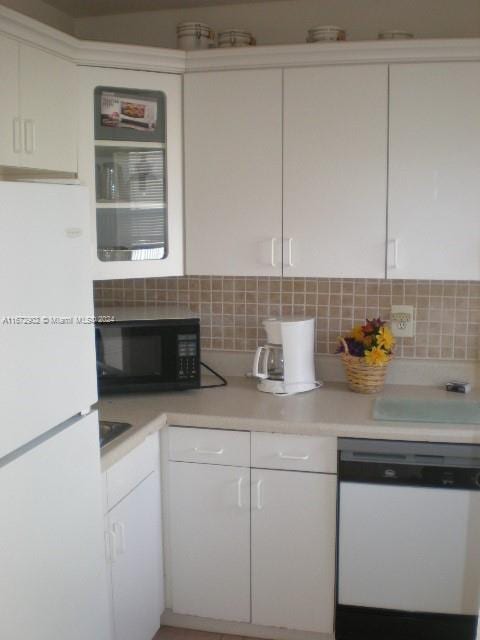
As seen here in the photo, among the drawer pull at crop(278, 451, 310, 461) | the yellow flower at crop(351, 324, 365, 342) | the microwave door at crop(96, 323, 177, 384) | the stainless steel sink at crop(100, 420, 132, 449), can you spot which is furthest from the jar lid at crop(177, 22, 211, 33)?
the drawer pull at crop(278, 451, 310, 461)

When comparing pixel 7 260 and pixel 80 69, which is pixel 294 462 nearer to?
pixel 7 260

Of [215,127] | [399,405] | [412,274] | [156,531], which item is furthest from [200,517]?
[215,127]

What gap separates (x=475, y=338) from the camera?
9.09 feet

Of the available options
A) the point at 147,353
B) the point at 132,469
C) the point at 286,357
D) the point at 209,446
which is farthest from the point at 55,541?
the point at 286,357

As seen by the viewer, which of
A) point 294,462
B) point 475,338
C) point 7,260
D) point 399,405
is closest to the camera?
point 7,260

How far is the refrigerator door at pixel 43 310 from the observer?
1.38 m

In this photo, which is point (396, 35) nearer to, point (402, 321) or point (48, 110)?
point (402, 321)

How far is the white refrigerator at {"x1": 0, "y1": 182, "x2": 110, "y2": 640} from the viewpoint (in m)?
1.39

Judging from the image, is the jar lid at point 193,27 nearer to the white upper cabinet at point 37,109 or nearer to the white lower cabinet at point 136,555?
the white upper cabinet at point 37,109

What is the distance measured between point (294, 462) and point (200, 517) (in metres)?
0.39

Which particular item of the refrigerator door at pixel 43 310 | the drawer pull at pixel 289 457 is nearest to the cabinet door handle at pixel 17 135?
the refrigerator door at pixel 43 310

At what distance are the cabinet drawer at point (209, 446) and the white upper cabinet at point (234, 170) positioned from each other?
591mm

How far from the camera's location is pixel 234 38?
2.59 meters

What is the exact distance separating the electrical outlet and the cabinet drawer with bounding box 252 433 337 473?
68 cm
